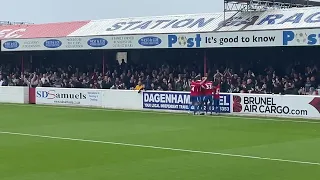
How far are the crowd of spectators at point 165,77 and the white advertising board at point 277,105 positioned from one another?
1.77m

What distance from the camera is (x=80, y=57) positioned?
43.6 meters

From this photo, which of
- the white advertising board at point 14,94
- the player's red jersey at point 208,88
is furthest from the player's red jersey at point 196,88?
the white advertising board at point 14,94

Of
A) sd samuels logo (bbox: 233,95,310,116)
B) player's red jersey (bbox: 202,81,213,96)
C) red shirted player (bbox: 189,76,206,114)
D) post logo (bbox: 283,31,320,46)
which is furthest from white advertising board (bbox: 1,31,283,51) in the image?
red shirted player (bbox: 189,76,206,114)

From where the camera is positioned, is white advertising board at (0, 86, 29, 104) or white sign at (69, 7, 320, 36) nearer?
white sign at (69, 7, 320, 36)

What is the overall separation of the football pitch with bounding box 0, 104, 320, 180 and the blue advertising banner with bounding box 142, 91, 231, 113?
202 centimetres

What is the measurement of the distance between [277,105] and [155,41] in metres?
9.67

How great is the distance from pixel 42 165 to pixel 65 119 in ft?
42.2

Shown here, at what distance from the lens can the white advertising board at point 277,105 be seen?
26.0 metres

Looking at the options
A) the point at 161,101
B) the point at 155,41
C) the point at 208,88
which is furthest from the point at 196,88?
the point at 155,41

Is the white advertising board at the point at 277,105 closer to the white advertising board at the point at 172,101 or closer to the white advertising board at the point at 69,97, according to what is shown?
the white advertising board at the point at 172,101

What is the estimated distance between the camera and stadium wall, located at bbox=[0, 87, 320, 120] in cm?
2657

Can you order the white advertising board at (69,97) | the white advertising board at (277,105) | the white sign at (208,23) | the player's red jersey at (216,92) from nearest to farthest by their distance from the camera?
the white advertising board at (277,105)
the player's red jersey at (216,92)
the white sign at (208,23)
the white advertising board at (69,97)

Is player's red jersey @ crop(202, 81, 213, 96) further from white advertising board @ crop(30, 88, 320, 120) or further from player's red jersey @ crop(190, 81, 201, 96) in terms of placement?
white advertising board @ crop(30, 88, 320, 120)

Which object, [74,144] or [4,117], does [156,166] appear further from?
[4,117]
